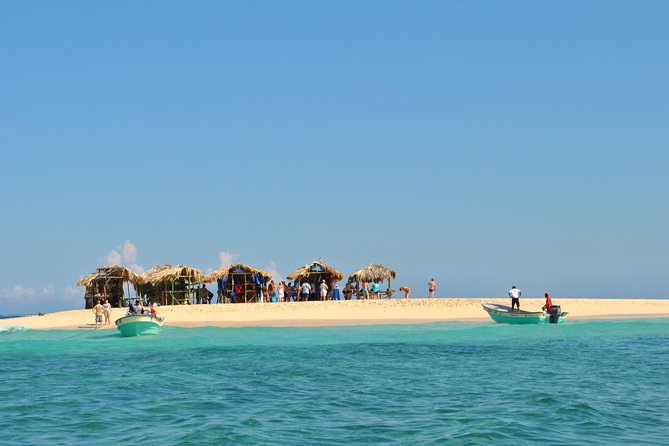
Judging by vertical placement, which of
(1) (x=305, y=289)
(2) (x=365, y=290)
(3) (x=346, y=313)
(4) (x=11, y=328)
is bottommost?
(4) (x=11, y=328)

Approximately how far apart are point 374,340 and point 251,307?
1612 centimetres

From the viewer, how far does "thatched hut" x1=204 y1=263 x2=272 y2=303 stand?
46.9 meters

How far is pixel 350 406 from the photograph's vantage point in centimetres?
1448

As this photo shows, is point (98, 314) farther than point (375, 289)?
No

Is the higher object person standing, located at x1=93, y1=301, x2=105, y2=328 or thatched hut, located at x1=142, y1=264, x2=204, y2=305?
thatched hut, located at x1=142, y1=264, x2=204, y2=305

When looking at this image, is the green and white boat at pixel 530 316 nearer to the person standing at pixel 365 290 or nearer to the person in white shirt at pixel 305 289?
the person standing at pixel 365 290

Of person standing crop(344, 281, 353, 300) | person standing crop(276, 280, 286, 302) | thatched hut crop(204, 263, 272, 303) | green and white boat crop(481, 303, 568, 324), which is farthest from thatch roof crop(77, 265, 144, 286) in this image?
green and white boat crop(481, 303, 568, 324)

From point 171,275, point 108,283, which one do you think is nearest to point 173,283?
point 171,275

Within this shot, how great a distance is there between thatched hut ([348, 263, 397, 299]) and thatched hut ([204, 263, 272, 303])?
19.1 ft

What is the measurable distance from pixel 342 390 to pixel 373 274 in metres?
31.9

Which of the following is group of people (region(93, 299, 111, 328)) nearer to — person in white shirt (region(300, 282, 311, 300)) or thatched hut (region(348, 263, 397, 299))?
person in white shirt (region(300, 282, 311, 300))

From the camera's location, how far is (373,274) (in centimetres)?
4822

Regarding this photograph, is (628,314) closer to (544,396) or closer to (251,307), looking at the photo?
(251,307)

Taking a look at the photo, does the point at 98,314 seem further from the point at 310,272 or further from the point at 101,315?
the point at 310,272
